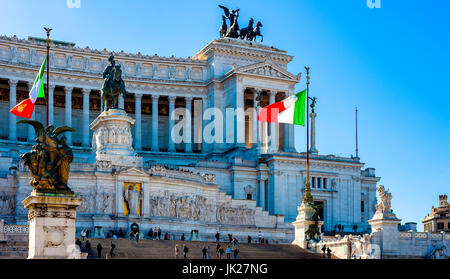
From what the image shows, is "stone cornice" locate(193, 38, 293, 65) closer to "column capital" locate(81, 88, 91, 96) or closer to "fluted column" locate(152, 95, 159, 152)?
"fluted column" locate(152, 95, 159, 152)

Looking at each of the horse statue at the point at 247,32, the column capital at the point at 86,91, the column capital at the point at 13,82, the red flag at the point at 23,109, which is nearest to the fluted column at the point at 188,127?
the horse statue at the point at 247,32

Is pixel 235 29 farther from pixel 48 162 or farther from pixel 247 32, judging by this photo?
pixel 48 162

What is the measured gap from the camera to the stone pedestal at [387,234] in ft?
171

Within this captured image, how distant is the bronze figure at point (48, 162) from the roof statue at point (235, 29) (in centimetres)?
7314

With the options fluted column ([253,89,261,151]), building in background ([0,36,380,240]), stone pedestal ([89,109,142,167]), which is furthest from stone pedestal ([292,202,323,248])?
fluted column ([253,89,261,151])

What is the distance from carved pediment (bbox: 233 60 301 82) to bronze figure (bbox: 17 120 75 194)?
6303 cm

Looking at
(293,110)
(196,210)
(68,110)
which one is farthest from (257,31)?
(293,110)

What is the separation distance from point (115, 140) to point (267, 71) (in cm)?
3302

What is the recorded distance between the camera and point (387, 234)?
52.4 meters

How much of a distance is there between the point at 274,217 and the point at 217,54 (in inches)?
1267

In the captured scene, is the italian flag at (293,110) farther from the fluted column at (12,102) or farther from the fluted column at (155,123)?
the fluted column at (12,102)

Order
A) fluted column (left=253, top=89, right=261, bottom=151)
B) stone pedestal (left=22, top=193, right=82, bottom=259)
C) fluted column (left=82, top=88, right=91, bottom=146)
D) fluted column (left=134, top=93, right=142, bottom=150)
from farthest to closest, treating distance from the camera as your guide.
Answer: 1. fluted column (left=134, top=93, right=142, bottom=150)
2. fluted column (left=82, top=88, right=91, bottom=146)
3. fluted column (left=253, top=89, right=261, bottom=151)
4. stone pedestal (left=22, top=193, right=82, bottom=259)

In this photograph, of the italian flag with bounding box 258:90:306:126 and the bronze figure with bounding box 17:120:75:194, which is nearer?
Result: the bronze figure with bounding box 17:120:75:194

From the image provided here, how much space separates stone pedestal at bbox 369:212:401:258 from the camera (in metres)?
52.2
